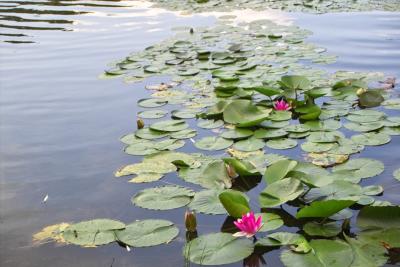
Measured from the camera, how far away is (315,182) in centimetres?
194

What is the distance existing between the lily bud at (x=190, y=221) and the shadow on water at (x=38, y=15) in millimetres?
4692

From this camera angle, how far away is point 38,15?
296 inches

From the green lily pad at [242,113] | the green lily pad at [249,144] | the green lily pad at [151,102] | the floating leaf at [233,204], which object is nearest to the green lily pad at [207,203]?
the floating leaf at [233,204]

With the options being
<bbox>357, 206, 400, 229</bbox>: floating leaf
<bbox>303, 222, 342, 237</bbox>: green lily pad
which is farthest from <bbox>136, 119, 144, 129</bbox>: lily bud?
<bbox>357, 206, 400, 229</bbox>: floating leaf

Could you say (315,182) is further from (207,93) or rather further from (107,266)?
(207,93)

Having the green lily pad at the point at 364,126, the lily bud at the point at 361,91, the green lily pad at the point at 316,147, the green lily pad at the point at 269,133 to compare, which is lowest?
the green lily pad at the point at 316,147

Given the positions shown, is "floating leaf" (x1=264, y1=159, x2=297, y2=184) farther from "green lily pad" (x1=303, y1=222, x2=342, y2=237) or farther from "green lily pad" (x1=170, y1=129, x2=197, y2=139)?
"green lily pad" (x1=170, y1=129, x2=197, y2=139)

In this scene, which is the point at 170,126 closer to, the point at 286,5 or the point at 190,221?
the point at 190,221

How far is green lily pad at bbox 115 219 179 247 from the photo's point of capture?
5.90 ft

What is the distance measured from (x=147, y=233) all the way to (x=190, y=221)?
179mm

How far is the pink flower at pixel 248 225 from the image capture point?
5.70 ft

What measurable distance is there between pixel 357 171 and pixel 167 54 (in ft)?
9.72

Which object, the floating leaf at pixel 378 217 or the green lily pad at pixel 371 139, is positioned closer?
the floating leaf at pixel 378 217

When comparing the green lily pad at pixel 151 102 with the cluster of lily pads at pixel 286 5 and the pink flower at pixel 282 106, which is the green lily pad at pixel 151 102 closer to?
the pink flower at pixel 282 106
